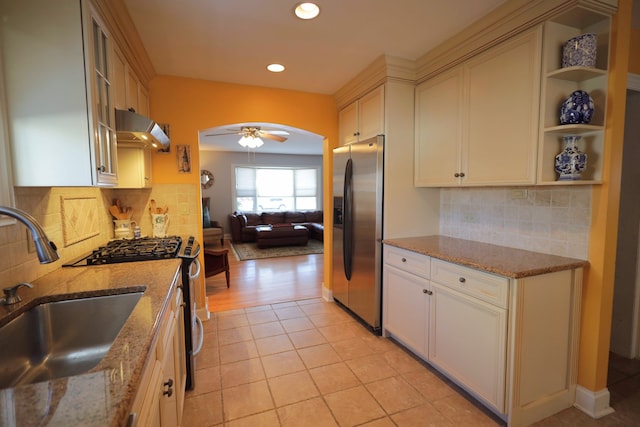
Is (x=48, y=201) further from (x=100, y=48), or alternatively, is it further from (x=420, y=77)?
(x=420, y=77)

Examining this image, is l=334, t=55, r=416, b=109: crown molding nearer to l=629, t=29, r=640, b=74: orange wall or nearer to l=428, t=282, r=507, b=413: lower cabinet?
Answer: l=629, t=29, r=640, b=74: orange wall

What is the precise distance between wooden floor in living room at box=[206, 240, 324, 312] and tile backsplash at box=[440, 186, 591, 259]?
2001 mm

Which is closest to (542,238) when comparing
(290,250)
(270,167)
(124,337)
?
(124,337)

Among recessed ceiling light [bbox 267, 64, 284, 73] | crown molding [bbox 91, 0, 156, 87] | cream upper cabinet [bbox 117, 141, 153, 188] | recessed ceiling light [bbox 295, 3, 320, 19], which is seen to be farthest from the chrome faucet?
recessed ceiling light [bbox 267, 64, 284, 73]

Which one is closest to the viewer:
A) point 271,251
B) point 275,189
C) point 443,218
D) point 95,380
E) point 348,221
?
point 95,380

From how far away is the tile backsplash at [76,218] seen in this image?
1413 mm

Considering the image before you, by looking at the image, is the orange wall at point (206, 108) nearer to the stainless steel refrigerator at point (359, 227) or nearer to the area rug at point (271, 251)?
the stainless steel refrigerator at point (359, 227)

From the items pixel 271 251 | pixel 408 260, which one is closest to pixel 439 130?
pixel 408 260

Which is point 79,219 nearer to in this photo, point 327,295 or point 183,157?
point 183,157

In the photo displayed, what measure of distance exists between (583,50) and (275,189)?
7522mm

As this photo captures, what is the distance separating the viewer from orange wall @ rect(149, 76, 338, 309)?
9.48 ft

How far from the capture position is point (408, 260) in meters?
2.39

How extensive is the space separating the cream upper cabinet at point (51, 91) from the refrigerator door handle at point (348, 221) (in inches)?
82.4

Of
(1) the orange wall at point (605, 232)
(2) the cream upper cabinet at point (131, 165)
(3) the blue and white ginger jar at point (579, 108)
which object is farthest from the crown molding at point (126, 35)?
(1) the orange wall at point (605, 232)
